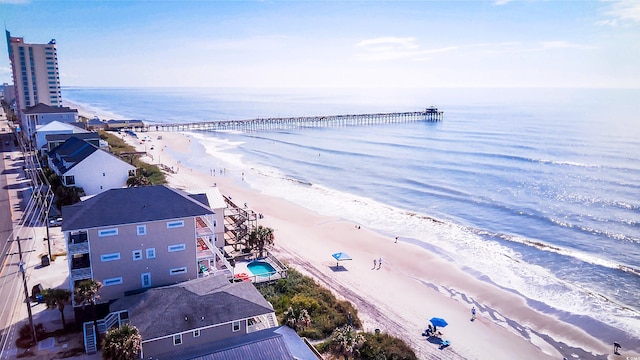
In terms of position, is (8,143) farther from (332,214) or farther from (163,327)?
(163,327)

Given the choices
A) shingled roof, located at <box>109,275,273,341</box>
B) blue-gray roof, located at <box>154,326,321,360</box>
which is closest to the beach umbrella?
blue-gray roof, located at <box>154,326,321,360</box>

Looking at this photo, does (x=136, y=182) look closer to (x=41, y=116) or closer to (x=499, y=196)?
(x=41, y=116)

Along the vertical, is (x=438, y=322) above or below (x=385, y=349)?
below

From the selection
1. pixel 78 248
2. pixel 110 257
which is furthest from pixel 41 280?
pixel 110 257

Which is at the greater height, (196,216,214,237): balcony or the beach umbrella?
(196,216,214,237): balcony

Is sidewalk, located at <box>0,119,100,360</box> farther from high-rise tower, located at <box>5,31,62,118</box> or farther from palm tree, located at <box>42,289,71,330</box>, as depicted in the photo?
high-rise tower, located at <box>5,31,62,118</box>

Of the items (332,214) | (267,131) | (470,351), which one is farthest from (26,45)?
(470,351)
